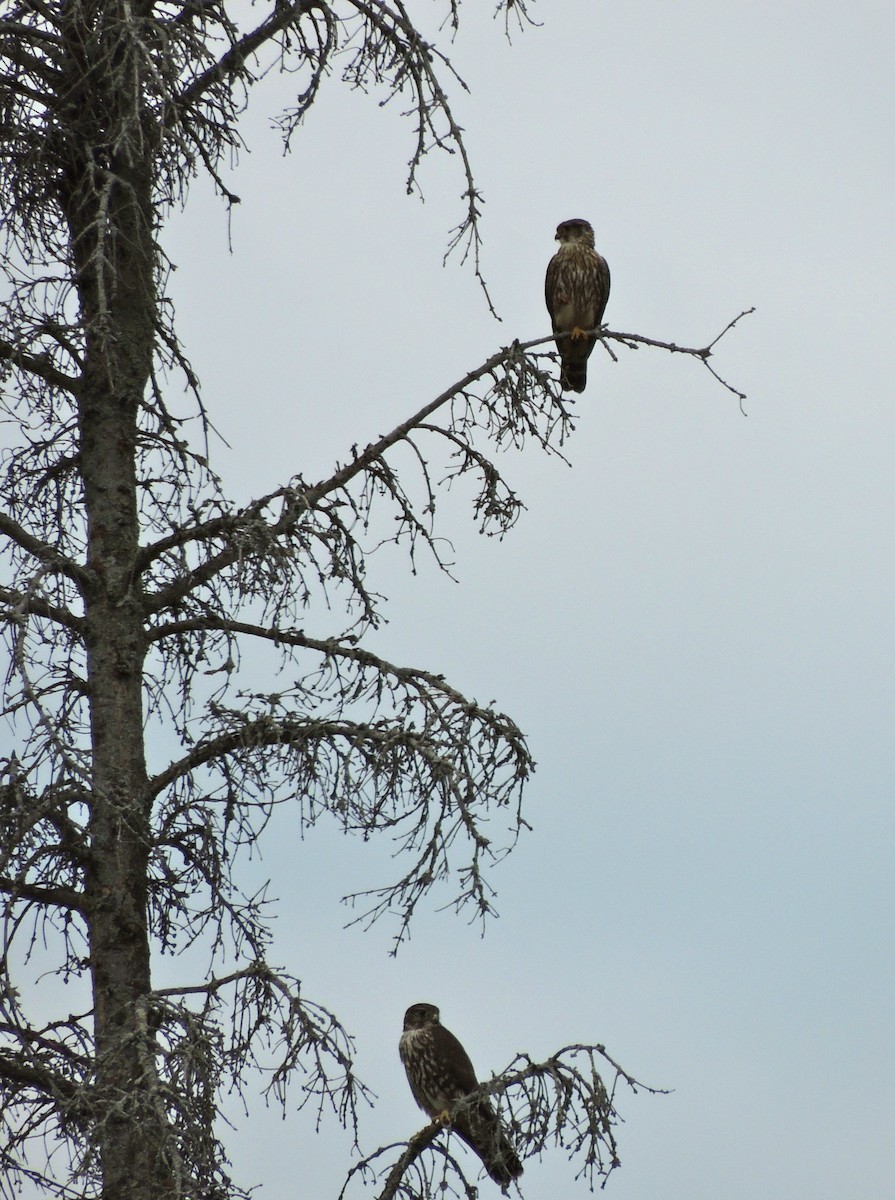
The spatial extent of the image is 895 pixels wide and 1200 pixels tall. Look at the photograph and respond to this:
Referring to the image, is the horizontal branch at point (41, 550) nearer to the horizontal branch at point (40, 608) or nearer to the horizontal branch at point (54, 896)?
the horizontal branch at point (40, 608)

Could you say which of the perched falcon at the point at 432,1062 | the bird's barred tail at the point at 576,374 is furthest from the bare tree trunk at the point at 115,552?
the bird's barred tail at the point at 576,374

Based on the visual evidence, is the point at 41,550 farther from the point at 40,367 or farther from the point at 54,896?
the point at 54,896

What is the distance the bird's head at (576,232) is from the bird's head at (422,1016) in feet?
17.7

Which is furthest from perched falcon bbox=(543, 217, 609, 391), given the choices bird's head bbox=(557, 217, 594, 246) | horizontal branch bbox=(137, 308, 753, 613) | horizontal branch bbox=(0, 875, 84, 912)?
horizontal branch bbox=(0, 875, 84, 912)

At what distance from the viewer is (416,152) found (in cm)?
805

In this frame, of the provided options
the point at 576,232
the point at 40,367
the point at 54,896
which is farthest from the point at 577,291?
the point at 54,896

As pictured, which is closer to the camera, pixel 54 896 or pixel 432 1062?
pixel 54 896

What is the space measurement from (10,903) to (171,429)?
282 centimetres

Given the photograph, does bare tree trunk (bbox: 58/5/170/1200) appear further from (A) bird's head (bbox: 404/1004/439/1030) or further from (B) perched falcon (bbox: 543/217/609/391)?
(B) perched falcon (bbox: 543/217/609/391)

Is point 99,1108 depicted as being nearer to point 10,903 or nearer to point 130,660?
point 10,903

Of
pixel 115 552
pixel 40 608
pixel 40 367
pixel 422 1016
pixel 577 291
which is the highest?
pixel 577 291

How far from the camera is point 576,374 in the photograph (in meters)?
11.1

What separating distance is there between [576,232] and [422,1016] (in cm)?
554

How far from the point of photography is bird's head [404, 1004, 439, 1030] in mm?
9766
